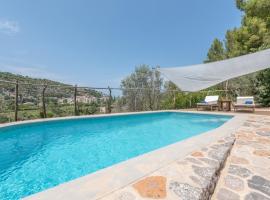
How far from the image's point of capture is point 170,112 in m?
9.84

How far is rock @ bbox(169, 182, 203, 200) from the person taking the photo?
1.41m

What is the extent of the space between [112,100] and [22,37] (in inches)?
407

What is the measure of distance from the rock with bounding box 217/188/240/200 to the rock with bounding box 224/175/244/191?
9 cm

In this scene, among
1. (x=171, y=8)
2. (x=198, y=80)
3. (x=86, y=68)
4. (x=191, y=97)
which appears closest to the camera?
(x=198, y=80)

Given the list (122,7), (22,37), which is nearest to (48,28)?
(22,37)

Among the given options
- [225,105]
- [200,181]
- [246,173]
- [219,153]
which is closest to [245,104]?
[225,105]

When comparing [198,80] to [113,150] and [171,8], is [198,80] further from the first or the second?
[171,8]

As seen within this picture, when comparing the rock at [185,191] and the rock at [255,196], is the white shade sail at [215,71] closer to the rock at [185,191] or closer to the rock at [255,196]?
the rock at [255,196]

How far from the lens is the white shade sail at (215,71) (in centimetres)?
746

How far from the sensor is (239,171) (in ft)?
6.81

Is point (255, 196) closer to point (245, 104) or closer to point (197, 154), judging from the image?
point (197, 154)

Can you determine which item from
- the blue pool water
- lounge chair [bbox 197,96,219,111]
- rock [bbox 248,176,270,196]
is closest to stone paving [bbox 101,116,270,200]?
rock [bbox 248,176,270,196]

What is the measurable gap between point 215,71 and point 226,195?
763 centimetres

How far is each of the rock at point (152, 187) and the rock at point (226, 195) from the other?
53 cm
